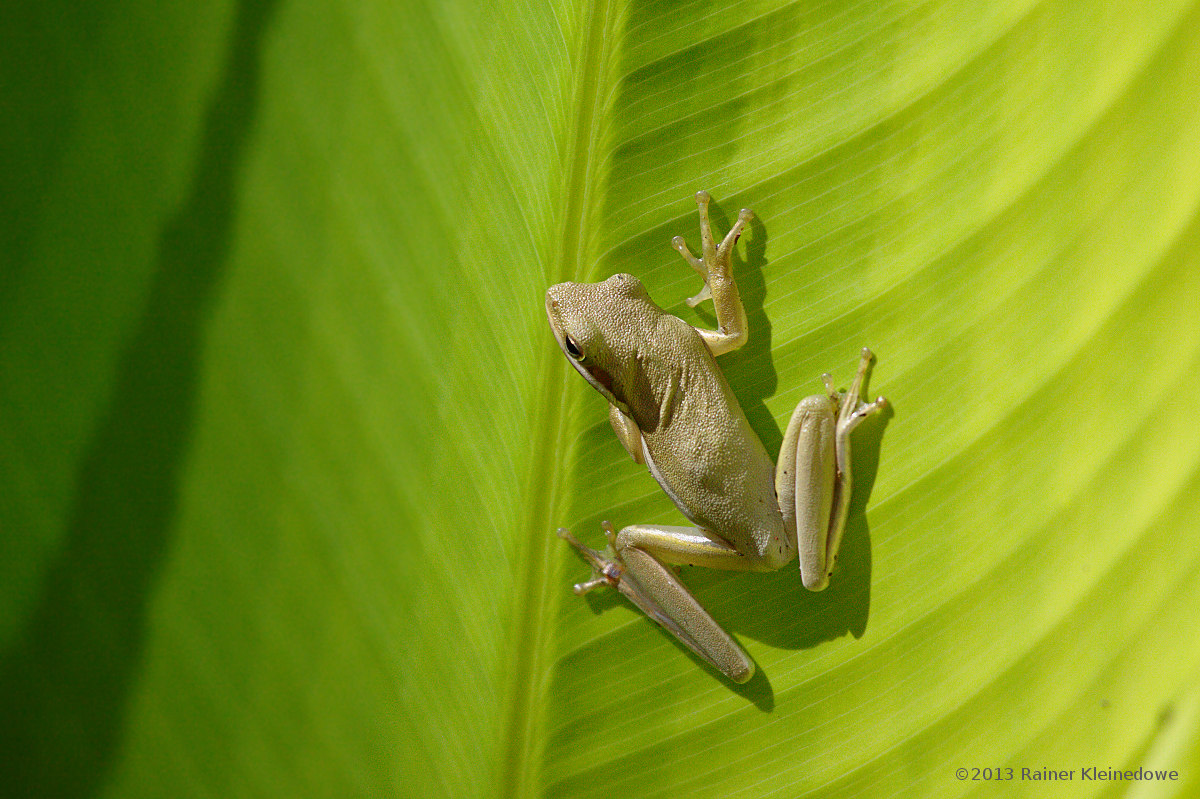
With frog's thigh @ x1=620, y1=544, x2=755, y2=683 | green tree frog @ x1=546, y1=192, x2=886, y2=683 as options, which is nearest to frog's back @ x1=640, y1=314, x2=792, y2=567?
green tree frog @ x1=546, y1=192, x2=886, y2=683

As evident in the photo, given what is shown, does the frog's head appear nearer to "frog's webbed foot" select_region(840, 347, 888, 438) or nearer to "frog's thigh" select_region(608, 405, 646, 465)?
"frog's thigh" select_region(608, 405, 646, 465)

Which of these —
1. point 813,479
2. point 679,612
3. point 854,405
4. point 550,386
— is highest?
point 550,386

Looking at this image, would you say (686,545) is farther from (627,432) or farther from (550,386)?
(550,386)

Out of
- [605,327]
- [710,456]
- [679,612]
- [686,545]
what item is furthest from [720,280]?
[679,612]

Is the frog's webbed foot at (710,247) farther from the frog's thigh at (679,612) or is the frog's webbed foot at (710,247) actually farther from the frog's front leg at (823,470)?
the frog's thigh at (679,612)

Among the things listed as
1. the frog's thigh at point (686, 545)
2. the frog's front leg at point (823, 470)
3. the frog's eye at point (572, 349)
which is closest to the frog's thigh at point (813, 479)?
the frog's front leg at point (823, 470)

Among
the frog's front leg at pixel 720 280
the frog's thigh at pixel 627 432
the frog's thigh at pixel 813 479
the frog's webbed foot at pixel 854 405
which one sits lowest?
the frog's thigh at pixel 813 479
